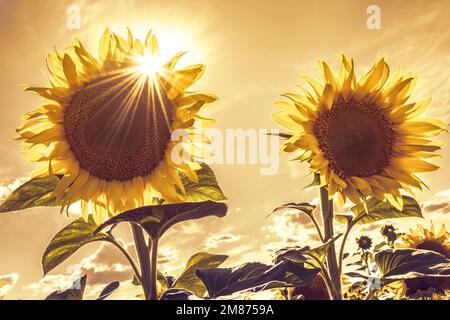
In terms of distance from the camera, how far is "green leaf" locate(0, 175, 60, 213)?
6.34ft

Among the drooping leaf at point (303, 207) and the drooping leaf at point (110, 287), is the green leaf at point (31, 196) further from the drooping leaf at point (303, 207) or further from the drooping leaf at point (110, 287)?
the drooping leaf at point (303, 207)

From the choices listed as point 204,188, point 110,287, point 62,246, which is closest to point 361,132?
point 204,188

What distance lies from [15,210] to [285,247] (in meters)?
1.12

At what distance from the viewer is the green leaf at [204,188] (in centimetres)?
200

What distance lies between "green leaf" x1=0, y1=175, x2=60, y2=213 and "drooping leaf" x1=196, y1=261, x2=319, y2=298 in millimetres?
703

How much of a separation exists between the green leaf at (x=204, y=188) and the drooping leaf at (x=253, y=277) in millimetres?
290

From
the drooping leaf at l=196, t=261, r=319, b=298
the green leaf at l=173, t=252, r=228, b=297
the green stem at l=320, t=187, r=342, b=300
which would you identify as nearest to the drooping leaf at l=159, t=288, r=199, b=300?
the drooping leaf at l=196, t=261, r=319, b=298

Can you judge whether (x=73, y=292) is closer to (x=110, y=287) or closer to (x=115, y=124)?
(x=110, y=287)

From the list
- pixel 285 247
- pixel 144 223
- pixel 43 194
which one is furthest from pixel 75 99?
pixel 285 247

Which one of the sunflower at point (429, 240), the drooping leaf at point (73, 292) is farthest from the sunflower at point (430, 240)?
the drooping leaf at point (73, 292)

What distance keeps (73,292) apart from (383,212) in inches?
61.3

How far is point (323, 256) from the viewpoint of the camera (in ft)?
6.59

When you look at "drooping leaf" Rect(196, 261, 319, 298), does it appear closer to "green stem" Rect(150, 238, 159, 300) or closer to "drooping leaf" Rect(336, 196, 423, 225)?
"green stem" Rect(150, 238, 159, 300)
